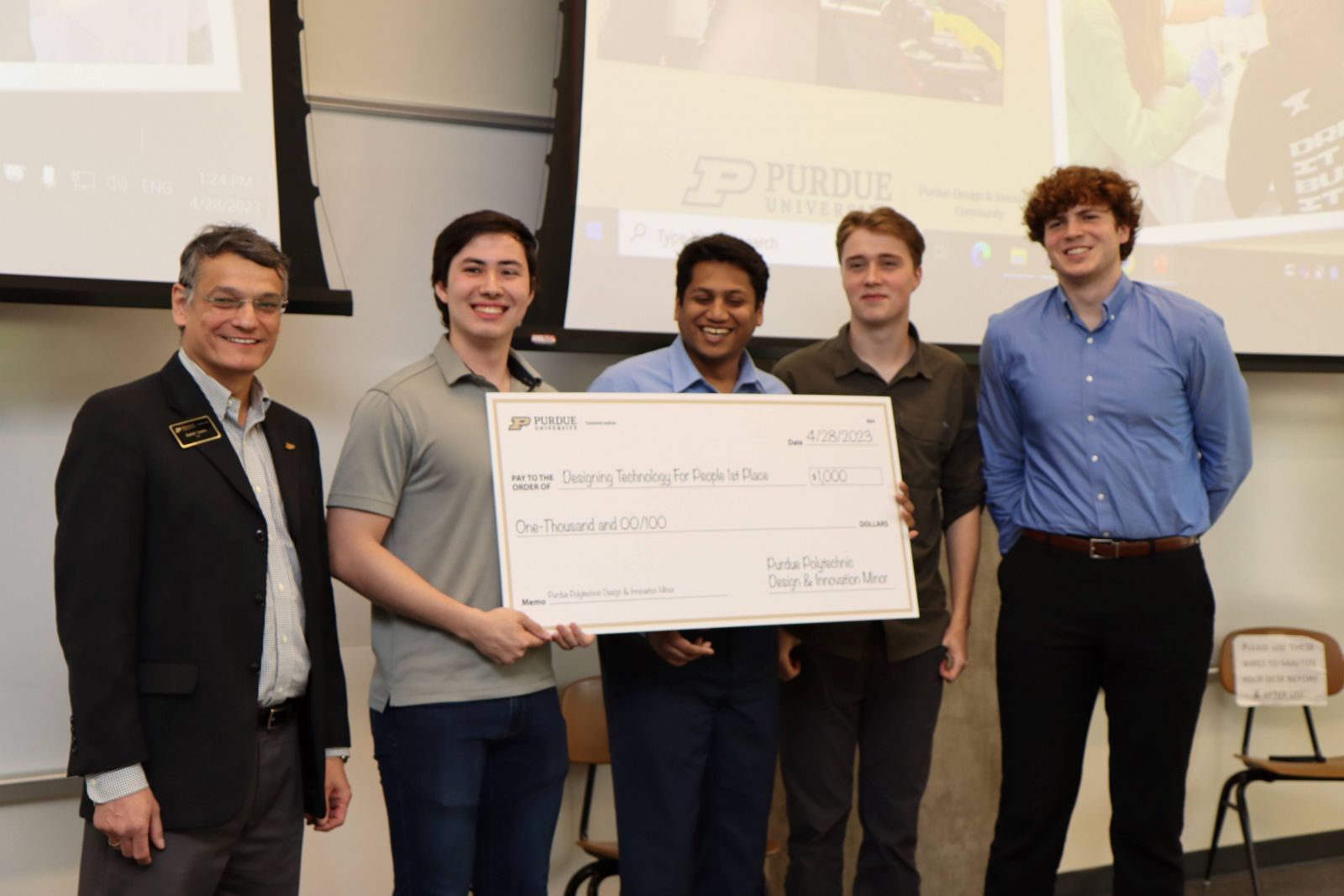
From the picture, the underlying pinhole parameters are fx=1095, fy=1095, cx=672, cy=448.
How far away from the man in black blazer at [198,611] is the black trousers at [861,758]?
1056mm

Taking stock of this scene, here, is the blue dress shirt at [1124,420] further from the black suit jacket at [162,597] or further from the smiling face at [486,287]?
the black suit jacket at [162,597]

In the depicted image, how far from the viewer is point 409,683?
6.22 feet

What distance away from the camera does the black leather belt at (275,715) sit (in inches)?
69.0

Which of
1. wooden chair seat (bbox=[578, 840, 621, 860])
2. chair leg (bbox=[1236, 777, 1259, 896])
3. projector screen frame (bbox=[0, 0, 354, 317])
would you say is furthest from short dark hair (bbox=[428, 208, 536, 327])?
chair leg (bbox=[1236, 777, 1259, 896])

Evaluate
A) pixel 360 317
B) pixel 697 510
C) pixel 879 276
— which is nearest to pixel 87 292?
pixel 360 317

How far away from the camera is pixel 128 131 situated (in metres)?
2.47

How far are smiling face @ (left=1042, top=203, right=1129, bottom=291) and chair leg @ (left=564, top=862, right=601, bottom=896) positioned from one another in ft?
6.27

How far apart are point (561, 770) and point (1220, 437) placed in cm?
168

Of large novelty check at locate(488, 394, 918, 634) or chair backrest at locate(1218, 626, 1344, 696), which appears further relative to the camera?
chair backrest at locate(1218, 626, 1344, 696)

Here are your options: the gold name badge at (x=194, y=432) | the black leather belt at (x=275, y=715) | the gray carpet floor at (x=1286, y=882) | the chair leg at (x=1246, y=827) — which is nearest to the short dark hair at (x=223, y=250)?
the gold name badge at (x=194, y=432)

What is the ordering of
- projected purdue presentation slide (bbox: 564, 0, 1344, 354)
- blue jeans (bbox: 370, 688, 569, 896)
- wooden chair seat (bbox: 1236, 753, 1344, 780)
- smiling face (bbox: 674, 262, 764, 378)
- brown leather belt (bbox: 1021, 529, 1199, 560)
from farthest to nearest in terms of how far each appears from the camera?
wooden chair seat (bbox: 1236, 753, 1344, 780) → projected purdue presentation slide (bbox: 564, 0, 1344, 354) → brown leather belt (bbox: 1021, 529, 1199, 560) → smiling face (bbox: 674, 262, 764, 378) → blue jeans (bbox: 370, 688, 569, 896)

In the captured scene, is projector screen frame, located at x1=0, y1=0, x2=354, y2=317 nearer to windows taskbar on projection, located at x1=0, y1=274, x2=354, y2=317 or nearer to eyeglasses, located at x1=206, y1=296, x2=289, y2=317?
windows taskbar on projection, located at x1=0, y1=274, x2=354, y2=317

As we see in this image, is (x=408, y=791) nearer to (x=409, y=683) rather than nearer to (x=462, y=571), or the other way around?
(x=409, y=683)

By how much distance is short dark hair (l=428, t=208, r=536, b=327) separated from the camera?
202 cm
